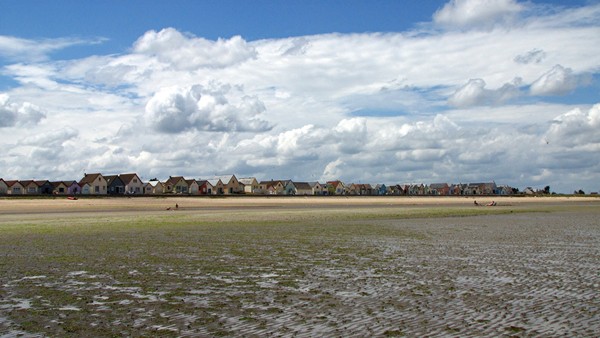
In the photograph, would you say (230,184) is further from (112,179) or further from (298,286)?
(298,286)

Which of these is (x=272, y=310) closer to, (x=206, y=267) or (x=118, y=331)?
(x=118, y=331)

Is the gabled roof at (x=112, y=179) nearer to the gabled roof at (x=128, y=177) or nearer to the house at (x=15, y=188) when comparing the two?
the gabled roof at (x=128, y=177)

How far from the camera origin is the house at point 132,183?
16284 cm

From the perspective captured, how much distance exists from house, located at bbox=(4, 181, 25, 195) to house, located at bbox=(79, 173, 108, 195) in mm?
14548

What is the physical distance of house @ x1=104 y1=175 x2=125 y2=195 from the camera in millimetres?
160750

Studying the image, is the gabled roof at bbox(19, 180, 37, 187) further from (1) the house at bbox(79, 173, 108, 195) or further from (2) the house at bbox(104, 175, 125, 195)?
(2) the house at bbox(104, 175, 125, 195)

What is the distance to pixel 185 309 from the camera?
551 inches

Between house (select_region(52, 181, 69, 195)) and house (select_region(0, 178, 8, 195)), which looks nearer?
house (select_region(0, 178, 8, 195))

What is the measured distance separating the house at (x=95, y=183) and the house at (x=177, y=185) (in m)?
22.3

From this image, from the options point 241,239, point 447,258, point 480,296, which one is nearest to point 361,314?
point 480,296

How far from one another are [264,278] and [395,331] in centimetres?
762

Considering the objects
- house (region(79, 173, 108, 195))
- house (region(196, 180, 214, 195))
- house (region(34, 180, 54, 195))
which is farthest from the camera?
house (region(196, 180, 214, 195))

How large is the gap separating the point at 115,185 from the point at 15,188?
25.0 metres

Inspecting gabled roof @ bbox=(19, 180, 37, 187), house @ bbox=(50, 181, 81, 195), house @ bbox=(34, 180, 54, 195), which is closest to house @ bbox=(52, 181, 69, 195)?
house @ bbox=(50, 181, 81, 195)
